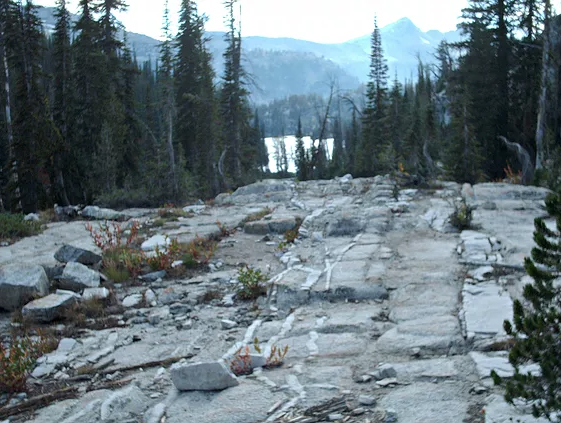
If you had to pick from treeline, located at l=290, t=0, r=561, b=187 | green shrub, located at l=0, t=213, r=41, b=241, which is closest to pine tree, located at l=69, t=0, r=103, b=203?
treeline, located at l=290, t=0, r=561, b=187

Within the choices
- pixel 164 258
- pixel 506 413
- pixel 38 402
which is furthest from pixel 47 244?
pixel 506 413

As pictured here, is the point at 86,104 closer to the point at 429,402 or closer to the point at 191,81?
the point at 191,81

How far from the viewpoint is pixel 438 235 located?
32.2ft

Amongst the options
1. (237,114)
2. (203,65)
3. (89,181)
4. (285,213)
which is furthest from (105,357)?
(203,65)

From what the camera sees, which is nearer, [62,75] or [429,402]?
[429,402]

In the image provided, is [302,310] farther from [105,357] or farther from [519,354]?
[519,354]

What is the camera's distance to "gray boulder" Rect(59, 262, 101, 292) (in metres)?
8.21

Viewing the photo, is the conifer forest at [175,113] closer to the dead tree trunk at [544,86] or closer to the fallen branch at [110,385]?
the dead tree trunk at [544,86]

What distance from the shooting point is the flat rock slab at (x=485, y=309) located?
17.5 feet

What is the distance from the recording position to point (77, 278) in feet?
27.0

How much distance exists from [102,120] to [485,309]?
85.1 ft

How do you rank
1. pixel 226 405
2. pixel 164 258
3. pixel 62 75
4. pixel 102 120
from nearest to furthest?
pixel 226 405
pixel 164 258
pixel 102 120
pixel 62 75

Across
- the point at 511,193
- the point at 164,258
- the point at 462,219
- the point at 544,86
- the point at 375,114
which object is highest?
the point at 375,114

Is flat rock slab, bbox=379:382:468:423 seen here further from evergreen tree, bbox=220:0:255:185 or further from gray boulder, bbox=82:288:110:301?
evergreen tree, bbox=220:0:255:185
